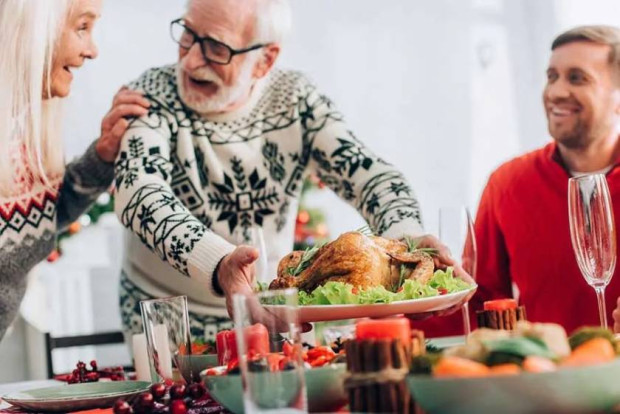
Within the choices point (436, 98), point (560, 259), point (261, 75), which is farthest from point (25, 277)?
point (436, 98)

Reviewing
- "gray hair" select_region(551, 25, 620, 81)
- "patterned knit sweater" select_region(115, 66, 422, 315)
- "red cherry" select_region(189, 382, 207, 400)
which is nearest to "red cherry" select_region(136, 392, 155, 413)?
"red cherry" select_region(189, 382, 207, 400)

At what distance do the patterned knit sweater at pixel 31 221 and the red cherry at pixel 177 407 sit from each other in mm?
1030

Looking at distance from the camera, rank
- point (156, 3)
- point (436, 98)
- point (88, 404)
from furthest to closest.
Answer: point (436, 98) → point (156, 3) → point (88, 404)

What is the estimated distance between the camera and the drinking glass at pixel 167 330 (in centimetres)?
140

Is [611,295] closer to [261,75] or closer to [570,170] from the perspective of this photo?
[570,170]

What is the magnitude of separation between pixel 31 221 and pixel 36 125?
0.69 feet

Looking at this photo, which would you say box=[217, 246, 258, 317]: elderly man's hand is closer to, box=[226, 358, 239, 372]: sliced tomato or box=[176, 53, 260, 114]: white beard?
box=[226, 358, 239, 372]: sliced tomato

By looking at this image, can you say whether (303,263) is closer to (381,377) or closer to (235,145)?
(381,377)

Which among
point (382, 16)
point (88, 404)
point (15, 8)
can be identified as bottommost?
point (88, 404)

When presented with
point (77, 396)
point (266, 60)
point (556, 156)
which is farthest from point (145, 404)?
point (556, 156)

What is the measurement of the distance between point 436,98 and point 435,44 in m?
0.35

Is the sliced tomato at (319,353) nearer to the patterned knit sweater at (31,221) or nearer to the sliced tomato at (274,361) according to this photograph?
the sliced tomato at (274,361)

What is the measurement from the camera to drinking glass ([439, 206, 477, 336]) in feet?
5.14

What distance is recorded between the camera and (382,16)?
6008 mm
